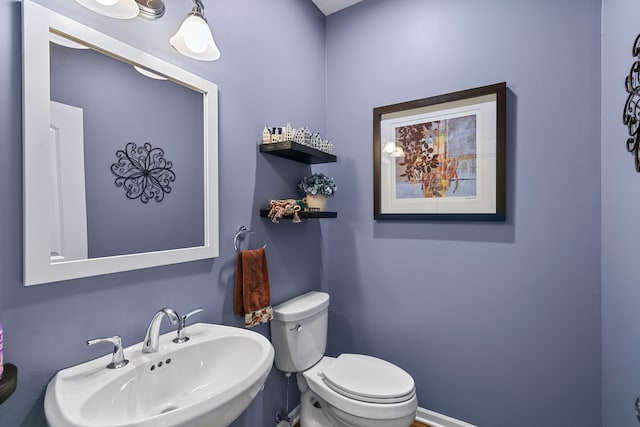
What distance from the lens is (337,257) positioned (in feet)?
6.78

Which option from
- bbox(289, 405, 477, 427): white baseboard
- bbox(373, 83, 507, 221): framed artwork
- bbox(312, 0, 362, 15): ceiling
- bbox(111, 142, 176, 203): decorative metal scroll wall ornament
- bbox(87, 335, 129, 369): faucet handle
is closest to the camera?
bbox(87, 335, 129, 369): faucet handle

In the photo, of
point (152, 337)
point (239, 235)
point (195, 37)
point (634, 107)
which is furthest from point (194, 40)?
point (634, 107)

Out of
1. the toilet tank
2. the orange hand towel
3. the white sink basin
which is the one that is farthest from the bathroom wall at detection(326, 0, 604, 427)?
the white sink basin

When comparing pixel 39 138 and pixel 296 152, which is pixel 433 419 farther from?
pixel 39 138

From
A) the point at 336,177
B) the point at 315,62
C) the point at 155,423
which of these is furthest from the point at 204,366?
the point at 315,62

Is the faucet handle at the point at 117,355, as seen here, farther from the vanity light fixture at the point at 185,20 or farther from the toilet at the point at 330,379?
the vanity light fixture at the point at 185,20

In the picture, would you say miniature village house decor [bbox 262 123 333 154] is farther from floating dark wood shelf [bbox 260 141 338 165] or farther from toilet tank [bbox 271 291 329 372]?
toilet tank [bbox 271 291 329 372]

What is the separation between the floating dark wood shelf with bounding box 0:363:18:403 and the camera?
0.64 m

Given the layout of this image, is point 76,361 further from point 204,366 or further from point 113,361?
point 204,366

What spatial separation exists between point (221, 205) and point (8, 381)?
0.82 m

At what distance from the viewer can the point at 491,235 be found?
159 cm

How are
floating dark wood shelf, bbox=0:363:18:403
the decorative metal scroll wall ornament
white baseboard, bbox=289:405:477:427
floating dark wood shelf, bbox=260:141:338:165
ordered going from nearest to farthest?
floating dark wood shelf, bbox=0:363:18:403 → the decorative metal scroll wall ornament → floating dark wood shelf, bbox=260:141:338:165 → white baseboard, bbox=289:405:477:427

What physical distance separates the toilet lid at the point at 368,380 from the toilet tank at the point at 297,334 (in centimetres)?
13

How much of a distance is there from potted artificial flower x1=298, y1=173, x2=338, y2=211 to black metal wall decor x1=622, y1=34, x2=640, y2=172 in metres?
1.23
